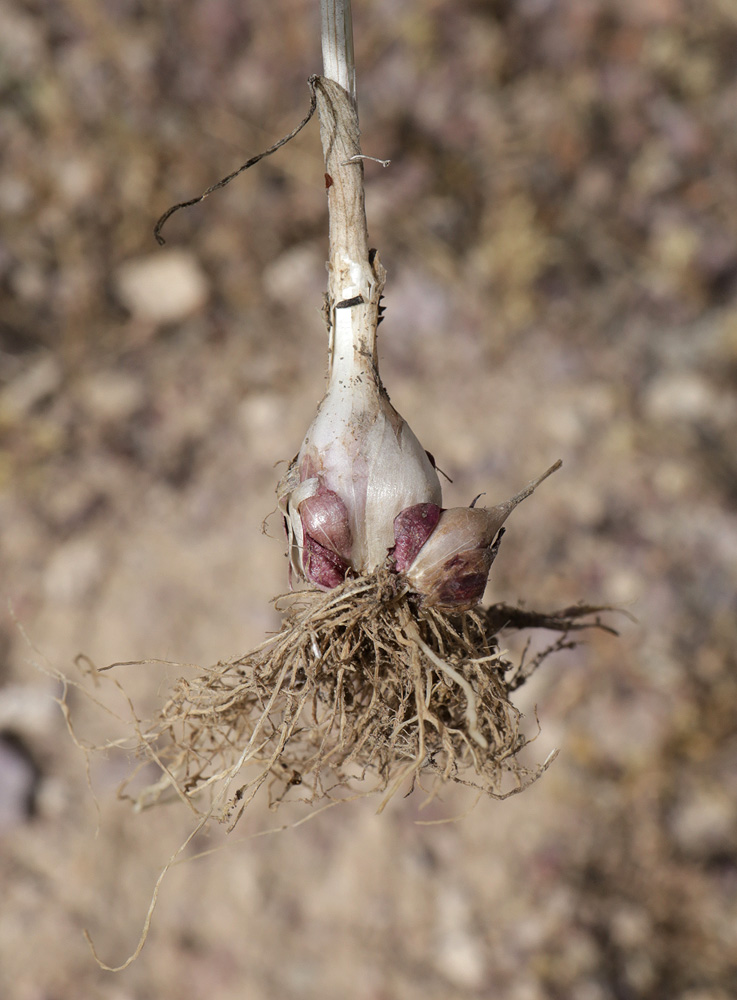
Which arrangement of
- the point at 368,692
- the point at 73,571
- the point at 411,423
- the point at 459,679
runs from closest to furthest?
the point at 459,679
the point at 368,692
the point at 73,571
the point at 411,423

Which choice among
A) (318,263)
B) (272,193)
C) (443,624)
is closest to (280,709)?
(443,624)

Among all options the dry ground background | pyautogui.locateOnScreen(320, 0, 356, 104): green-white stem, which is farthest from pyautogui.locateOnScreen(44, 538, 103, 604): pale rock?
pyautogui.locateOnScreen(320, 0, 356, 104): green-white stem

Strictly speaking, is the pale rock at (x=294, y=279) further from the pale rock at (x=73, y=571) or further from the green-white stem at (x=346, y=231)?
the green-white stem at (x=346, y=231)

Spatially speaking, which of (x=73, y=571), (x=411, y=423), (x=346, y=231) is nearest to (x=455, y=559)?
(x=346, y=231)

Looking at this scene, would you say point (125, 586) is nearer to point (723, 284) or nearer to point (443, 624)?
point (443, 624)

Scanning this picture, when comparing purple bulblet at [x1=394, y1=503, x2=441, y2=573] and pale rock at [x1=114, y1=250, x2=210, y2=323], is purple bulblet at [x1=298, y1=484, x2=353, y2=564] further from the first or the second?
pale rock at [x1=114, y1=250, x2=210, y2=323]

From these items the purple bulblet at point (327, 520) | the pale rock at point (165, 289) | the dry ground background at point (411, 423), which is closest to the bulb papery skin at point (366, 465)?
the purple bulblet at point (327, 520)

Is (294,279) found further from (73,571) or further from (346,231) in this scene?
(346,231)

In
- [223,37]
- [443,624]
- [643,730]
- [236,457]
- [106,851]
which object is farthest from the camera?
[223,37]
